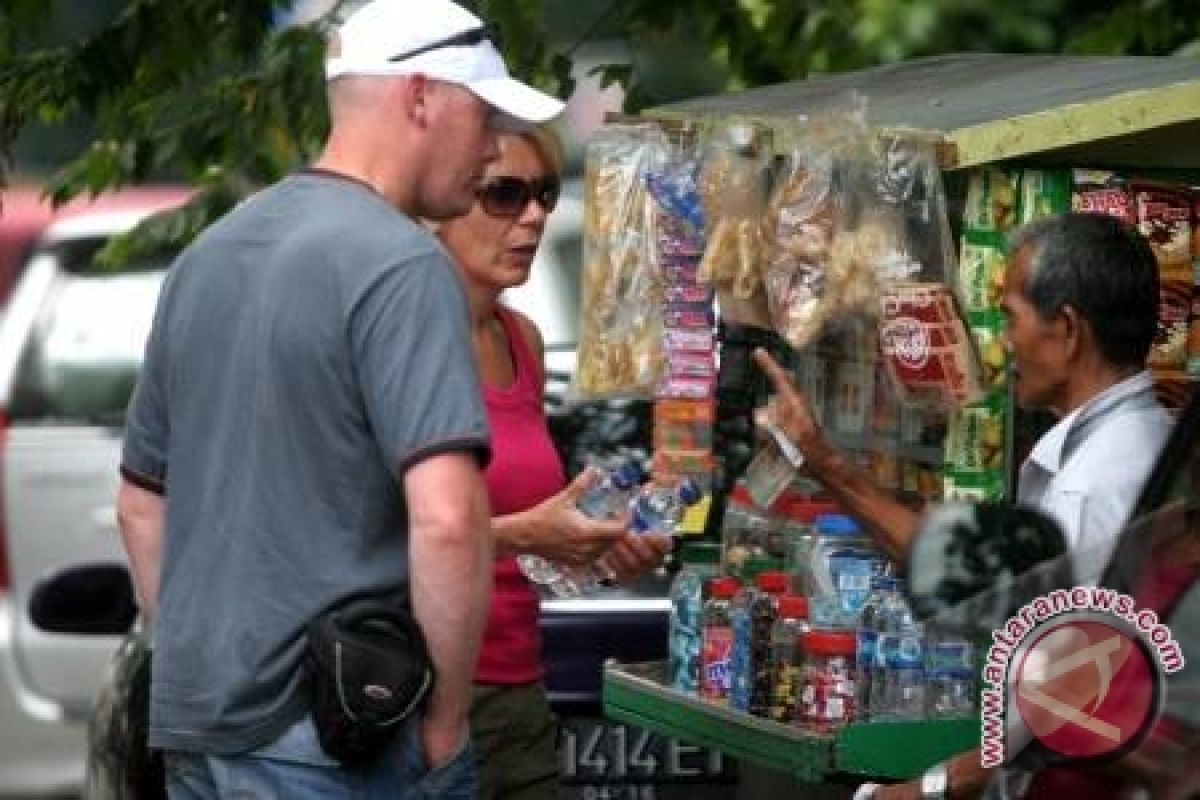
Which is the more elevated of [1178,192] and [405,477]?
[1178,192]

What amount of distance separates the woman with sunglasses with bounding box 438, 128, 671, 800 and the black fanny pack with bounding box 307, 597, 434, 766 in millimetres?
1008

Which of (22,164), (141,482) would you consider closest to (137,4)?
(22,164)

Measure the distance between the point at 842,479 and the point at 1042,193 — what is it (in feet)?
1.84

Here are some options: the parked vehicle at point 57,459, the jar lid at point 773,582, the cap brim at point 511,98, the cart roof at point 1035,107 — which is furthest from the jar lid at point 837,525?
the parked vehicle at point 57,459

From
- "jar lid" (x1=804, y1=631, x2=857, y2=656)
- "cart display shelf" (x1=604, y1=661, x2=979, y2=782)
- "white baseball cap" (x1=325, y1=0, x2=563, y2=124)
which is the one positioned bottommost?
"cart display shelf" (x1=604, y1=661, x2=979, y2=782)

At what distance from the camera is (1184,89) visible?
17.8 feet

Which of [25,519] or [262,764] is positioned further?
[25,519]

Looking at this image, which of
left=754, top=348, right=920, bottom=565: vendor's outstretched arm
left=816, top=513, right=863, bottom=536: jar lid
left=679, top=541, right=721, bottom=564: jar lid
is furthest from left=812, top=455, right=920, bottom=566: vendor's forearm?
left=679, top=541, right=721, bottom=564: jar lid

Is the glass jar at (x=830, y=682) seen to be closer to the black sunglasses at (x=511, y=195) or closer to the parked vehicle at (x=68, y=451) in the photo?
the black sunglasses at (x=511, y=195)

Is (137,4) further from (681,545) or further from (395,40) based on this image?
(395,40)

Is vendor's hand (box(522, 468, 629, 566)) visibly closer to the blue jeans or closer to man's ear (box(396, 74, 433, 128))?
the blue jeans

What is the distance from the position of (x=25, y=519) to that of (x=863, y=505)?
535cm

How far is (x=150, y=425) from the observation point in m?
5.17

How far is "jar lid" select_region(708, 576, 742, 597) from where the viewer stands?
19.8 ft
